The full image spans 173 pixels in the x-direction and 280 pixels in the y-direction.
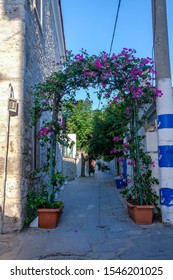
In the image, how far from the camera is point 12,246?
3.52m

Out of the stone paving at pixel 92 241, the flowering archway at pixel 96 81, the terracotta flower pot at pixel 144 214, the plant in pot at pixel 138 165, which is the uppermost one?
the flowering archway at pixel 96 81

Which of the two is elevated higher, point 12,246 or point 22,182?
point 22,182

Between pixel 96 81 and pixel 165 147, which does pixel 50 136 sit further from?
pixel 165 147

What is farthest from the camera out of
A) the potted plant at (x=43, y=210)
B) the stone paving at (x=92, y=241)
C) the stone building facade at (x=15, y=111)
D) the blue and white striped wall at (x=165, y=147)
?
the blue and white striped wall at (x=165, y=147)

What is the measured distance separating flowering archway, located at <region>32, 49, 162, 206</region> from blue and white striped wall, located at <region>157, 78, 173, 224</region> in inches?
8.2

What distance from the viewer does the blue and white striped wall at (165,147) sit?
456 cm

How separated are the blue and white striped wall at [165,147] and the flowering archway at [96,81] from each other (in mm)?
208

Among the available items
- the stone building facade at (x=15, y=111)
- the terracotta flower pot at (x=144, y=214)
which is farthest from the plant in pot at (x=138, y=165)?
the stone building facade at (x=15, y=111)

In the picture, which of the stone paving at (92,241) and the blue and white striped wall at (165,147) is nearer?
the stone paving at (92,241)

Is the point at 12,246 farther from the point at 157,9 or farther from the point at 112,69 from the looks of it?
the point at 157,9

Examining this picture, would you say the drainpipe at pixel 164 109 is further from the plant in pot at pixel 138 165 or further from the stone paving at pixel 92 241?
the stone paving at pixel 92 241

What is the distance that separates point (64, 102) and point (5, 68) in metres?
1.47

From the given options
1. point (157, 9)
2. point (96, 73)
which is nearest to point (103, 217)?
point (96, 73)

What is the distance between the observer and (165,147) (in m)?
4.69
